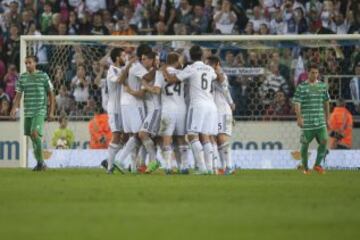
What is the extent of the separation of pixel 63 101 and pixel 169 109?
6.54 meters

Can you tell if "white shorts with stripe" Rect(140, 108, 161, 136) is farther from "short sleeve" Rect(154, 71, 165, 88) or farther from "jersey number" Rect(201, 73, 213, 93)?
"jersey number" Rect(201, 73, 213, 93)

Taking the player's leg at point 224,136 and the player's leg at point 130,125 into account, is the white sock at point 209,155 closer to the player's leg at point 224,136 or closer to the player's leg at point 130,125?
the player's leg at point 224,136

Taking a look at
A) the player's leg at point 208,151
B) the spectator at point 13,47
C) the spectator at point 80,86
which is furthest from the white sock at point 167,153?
the spectator at point 13,47

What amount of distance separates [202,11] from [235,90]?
3.89 m

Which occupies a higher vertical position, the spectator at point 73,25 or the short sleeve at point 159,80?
the spectator at point 73,25

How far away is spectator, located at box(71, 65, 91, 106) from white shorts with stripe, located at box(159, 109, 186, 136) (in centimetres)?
609

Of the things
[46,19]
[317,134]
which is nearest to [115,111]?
[317,134]

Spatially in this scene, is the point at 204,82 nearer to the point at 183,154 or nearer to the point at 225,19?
the point at 183,154

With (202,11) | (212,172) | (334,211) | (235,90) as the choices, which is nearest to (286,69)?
(235,90)

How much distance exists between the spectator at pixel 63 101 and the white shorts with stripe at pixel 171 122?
6.19 metres

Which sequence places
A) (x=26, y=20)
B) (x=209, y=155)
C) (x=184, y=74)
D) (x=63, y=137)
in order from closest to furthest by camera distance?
(x=184, y=74) → (x=209, y=155) → (x=63, y=137) → (x=26, y=20)

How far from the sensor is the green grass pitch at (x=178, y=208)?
11.6m

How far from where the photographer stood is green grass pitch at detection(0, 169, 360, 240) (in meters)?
11.6

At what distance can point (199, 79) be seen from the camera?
22406 millimetres
